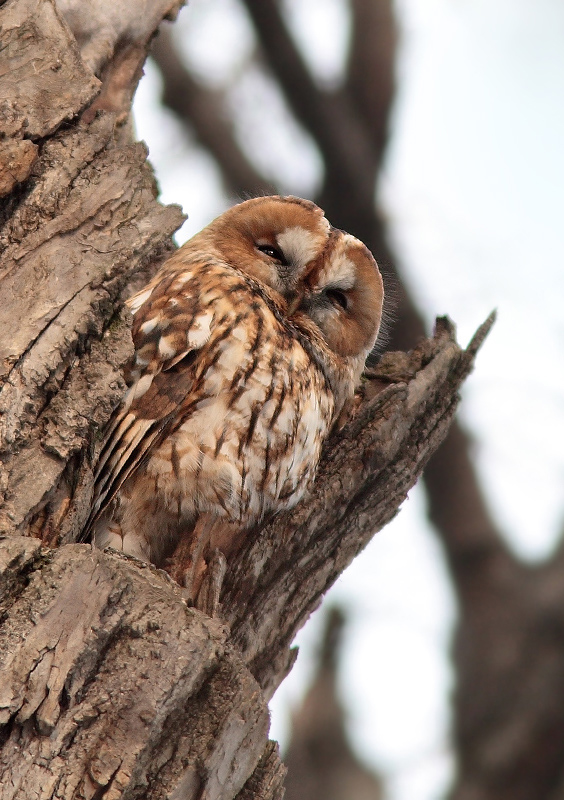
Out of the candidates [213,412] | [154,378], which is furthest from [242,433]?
[154,378]

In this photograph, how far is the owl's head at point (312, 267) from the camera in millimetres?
2619

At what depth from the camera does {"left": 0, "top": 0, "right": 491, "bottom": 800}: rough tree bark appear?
4.77ft

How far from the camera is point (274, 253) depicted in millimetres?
2699

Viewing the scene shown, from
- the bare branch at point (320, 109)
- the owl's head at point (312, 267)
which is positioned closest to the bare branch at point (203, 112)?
the bare branch at point (320, 109)

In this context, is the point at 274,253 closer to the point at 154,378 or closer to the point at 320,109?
the point at 154,378

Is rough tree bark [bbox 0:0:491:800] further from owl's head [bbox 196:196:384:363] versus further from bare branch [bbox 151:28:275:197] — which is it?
bare branch [bbox 151:28:275:197]

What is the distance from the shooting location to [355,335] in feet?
8.97

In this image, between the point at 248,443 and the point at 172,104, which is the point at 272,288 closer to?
the point at 248,443

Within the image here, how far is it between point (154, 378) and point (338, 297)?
77 centimetres

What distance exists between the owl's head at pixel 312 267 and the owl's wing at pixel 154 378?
339mm

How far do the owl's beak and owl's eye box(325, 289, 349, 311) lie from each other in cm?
9

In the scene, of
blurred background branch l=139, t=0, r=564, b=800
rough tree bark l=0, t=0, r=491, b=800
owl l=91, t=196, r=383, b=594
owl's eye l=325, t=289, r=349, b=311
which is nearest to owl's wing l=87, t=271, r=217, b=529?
owl l=91, t=196, r=383, b=594

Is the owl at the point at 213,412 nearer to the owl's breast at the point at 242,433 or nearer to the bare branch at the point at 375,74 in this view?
the owl's breast at the point at 242,433

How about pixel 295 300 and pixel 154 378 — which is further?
pixel 295 300
